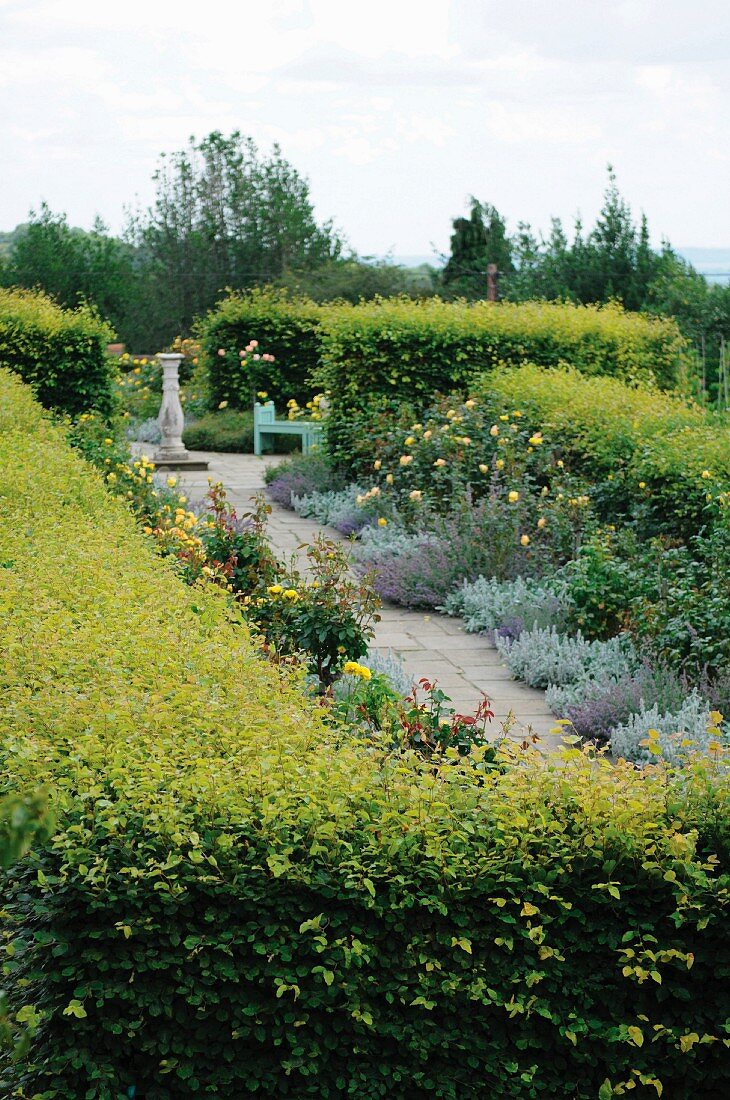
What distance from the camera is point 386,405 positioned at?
1133cm

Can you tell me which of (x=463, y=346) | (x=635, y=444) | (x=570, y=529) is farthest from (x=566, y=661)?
(x=463, y=346)

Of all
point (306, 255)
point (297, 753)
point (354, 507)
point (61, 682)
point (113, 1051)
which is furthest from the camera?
point (306, 255)

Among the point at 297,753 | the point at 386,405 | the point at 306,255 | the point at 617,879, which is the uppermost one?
the point at 306,255

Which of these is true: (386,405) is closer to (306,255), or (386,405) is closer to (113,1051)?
(113,1051)

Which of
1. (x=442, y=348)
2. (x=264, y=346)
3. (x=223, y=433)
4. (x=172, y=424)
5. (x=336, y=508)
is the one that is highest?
(x=264, y=346)

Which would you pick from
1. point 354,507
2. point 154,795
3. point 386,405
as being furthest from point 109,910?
point 386,405

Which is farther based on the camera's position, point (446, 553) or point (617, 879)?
point (446, 553)

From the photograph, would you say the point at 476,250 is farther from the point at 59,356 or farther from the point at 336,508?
the point at 336,508

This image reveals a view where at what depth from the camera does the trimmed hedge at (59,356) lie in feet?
40.6

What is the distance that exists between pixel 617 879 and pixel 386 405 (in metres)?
8.87

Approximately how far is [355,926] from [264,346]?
1513 cm

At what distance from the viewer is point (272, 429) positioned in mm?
15016

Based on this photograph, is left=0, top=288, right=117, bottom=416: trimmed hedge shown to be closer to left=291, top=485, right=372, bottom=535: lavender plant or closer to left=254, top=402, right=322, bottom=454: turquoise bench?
left=254, top=402, right=322, bottom=454: turquoise bench

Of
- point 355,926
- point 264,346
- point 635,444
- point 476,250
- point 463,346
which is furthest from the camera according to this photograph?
point 476,250
